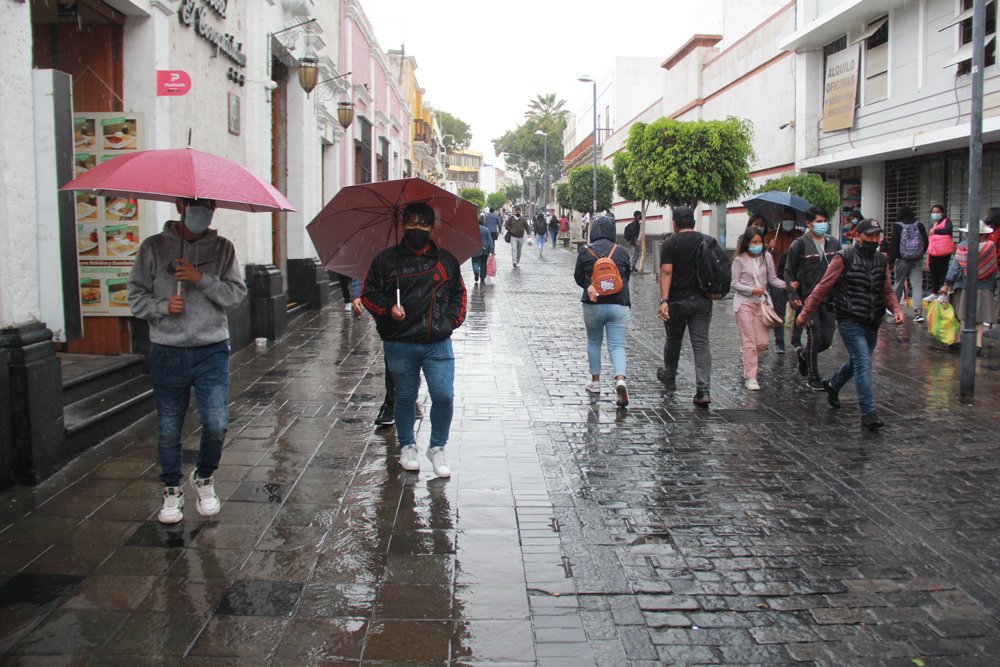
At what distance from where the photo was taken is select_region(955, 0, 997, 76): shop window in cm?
1409

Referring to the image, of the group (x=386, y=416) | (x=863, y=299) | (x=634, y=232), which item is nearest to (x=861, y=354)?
(x=863, y=299)

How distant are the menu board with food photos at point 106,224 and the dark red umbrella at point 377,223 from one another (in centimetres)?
263

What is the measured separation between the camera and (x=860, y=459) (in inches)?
242

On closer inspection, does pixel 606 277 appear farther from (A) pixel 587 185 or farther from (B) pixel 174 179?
(A) pixel 587 185

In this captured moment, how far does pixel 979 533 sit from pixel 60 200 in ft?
20.5

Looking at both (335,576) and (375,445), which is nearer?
(335,576)

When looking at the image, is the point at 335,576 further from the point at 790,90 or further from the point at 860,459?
the point at 790,90

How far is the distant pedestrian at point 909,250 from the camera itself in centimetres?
1313

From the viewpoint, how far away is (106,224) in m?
7.60

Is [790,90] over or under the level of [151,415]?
over

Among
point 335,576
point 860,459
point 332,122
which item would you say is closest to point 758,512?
point 860,459

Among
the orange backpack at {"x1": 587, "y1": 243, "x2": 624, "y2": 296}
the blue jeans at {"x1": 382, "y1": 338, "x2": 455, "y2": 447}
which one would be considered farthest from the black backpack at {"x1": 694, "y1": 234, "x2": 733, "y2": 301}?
the blue jeans at {"x1": 382, "y1": 338, "x2": 455, "y2": 447}

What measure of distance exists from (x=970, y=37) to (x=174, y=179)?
590 inches

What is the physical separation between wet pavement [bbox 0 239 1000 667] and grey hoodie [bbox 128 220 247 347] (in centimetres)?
106
